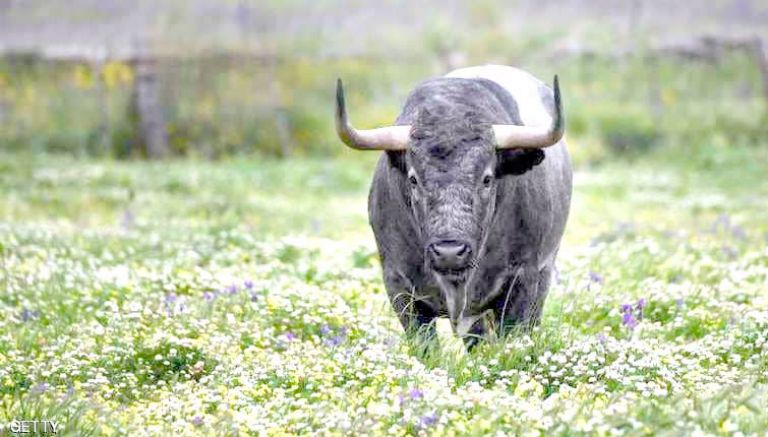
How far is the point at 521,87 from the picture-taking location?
28.7 feet

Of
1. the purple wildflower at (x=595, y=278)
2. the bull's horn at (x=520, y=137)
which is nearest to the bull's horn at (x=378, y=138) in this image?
the bull's horn at (x=520, y=137)

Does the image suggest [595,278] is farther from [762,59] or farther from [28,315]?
Result: [762,59]

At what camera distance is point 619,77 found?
94.6 feet

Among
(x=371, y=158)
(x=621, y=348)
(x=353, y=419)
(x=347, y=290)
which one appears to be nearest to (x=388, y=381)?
(x=353, y=419)

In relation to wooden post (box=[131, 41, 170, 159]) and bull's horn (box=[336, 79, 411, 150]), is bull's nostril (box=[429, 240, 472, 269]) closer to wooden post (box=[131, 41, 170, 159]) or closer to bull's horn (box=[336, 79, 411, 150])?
bull's horn (box=[336, 79, 411, 150])

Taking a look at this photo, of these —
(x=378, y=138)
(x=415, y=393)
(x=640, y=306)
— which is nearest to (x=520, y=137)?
(x=378, y=138)

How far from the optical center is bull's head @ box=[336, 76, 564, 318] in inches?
256

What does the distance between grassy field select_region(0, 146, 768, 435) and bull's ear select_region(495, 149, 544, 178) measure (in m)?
0.90

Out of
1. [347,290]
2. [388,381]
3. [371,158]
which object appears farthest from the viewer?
[371,158]

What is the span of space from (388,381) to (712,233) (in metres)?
8.64

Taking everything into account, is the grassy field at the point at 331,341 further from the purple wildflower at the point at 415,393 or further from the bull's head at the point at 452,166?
the bull's head at the point at 452,166

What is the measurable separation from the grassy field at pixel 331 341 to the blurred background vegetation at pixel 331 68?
11.9 m

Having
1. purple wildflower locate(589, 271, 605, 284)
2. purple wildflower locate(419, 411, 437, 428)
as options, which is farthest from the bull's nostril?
purple wildflower locate(589, 271, 605, 284)

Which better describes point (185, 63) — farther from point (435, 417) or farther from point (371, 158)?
point (435, 417)
